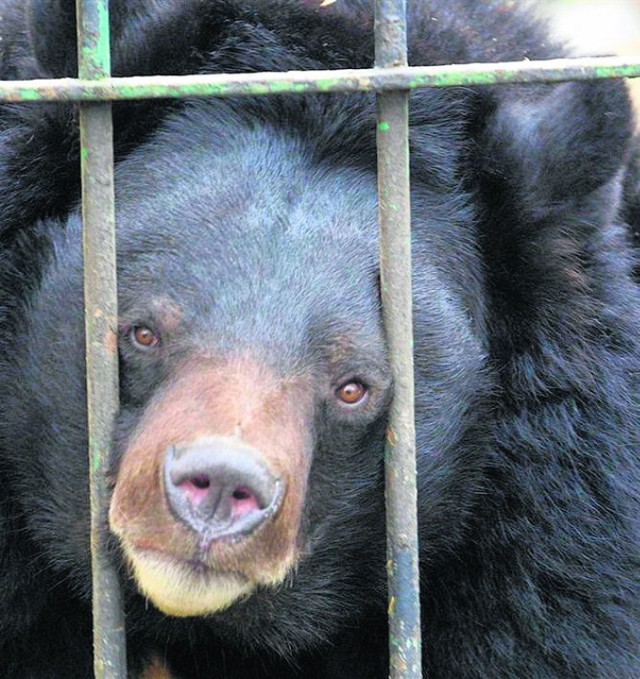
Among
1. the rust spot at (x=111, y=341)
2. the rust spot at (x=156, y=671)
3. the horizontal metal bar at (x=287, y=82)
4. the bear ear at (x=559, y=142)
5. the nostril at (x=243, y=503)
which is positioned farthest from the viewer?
the rust spot at (x=156, y=671)

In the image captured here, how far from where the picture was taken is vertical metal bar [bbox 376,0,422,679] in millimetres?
3232

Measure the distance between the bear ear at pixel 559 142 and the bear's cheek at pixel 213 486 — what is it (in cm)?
100

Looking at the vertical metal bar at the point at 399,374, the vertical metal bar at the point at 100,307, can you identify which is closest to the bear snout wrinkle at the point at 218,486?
the vertical metal bar at the point at 100,307

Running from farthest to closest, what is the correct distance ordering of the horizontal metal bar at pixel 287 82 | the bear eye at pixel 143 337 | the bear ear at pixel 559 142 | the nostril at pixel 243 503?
the bear ear at pixel 559 142 < the bear eye at pixel 143 337 < the nostril at pixel 243 503 < the horizontal metal bar at pixel 287 82

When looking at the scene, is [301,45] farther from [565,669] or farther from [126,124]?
[565,669]

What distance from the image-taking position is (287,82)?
3.06 metres

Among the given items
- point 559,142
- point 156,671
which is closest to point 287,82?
point 559,142

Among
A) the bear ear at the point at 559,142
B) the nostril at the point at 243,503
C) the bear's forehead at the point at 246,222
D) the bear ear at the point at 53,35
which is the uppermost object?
the bear ear at the point at 53,35

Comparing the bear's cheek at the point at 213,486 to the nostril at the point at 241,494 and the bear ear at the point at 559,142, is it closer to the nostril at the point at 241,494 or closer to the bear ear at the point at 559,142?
the nostril at the point at 241,494

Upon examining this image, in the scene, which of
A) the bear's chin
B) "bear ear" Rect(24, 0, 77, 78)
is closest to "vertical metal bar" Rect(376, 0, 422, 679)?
the bear's chin

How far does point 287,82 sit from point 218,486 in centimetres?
96

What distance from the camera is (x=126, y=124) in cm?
387

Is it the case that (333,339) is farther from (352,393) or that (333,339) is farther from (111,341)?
(111,341)

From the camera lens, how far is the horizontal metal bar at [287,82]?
3.04 metres
